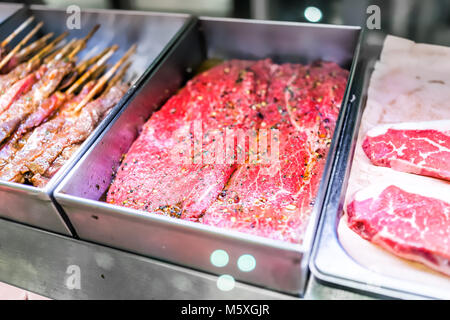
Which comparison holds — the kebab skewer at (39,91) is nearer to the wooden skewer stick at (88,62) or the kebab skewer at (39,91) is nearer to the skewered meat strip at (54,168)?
the wooden skewer stick at (88,62)

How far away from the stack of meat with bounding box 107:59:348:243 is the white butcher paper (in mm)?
227

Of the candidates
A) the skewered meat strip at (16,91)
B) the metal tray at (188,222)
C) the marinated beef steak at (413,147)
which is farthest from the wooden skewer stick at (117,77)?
the marinated beef steak at (413,147)

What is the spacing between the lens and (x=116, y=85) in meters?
2.93

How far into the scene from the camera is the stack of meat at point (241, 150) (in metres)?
2.05

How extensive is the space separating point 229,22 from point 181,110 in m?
0.88

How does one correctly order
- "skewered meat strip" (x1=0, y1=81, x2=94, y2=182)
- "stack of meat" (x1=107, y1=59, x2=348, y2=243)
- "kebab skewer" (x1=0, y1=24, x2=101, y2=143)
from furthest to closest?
"kebab skewer" (x1=0, y1=24, x2=101, y2=143), "skewered meat strip" (x1=0, y1=81, x2=94, y2=182), "stack of meat" (x1=107, y1=59, x2=348, y2=243)

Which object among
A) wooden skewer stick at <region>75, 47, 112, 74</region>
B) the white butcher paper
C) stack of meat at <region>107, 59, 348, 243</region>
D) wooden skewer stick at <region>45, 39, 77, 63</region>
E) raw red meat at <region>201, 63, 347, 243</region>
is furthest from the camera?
wooden skewer stick at <region>45, 39, 77, 63</region>

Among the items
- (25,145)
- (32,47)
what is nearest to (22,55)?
(32,47)

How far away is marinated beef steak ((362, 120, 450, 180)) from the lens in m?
2.14

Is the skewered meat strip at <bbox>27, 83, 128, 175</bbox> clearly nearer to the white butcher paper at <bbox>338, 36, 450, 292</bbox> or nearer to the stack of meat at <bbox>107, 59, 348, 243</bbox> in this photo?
the stack of meat at <bbox>107, 59, 348, 243</bbox>

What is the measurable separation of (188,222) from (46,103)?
63.8 inches

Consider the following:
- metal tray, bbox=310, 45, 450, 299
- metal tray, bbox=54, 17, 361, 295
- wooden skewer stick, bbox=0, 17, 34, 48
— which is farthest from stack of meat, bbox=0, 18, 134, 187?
metal tray, bbox=310, 45, 450, 299

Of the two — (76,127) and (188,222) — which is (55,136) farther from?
(188,222)

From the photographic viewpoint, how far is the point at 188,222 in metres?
1.77
